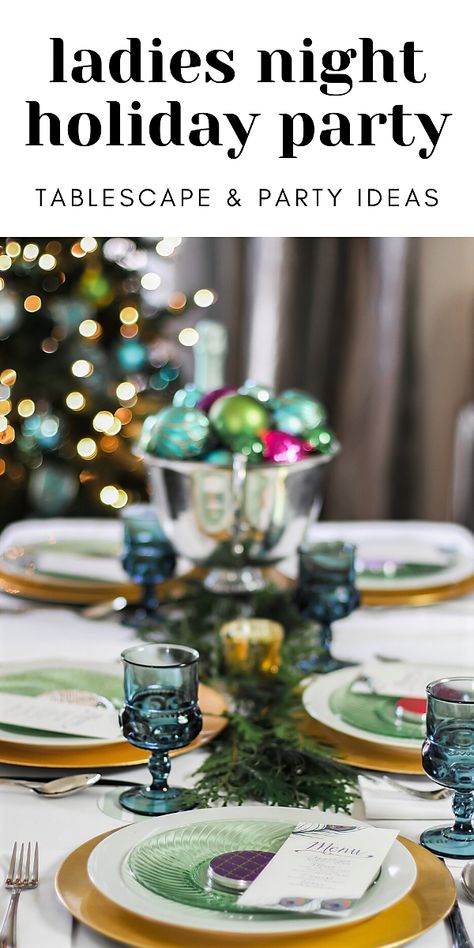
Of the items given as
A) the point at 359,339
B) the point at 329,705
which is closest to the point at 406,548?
the point at 329,705

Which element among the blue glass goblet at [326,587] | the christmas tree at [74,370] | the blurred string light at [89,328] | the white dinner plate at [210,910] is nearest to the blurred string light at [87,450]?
the christmas tree at [74,370]

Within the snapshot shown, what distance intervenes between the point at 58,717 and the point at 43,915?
1.10 feet

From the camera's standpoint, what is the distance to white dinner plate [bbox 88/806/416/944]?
681 millimetres

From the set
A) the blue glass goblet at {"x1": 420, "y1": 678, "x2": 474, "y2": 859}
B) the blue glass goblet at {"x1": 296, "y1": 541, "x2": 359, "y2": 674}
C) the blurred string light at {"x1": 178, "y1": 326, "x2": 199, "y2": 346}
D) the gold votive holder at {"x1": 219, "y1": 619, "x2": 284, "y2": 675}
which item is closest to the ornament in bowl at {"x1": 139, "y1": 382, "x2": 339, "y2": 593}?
the blue glass goblet at {"x1": 296, "y1": 541, "x2": 359, "y2": 674}

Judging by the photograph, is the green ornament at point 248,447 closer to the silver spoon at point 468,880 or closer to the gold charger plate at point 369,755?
the gold charger plate at point 369,755

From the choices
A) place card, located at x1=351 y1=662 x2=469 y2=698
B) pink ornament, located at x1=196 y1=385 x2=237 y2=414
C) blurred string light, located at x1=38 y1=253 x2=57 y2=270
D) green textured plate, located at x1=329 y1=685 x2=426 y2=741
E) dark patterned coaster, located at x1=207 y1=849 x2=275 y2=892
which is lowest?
dark patterned coaster, located at x1=207 y1=849 x2=275 y2=892

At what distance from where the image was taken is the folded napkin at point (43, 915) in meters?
0.70

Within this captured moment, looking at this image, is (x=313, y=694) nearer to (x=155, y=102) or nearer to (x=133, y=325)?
(x=155, y=102)

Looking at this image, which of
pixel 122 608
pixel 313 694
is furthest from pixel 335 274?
pixel 313 694

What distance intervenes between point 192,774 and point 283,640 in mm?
389

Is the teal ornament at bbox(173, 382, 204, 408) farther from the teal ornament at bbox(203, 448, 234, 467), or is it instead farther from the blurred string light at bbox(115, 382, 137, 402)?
the blurred string light at bbox(115, 382, 137, 402)

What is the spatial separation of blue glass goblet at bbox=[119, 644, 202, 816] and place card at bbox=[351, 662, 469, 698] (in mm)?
282

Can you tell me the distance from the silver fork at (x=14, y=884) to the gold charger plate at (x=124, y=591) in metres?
0.76

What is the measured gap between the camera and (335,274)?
10.6 ft
